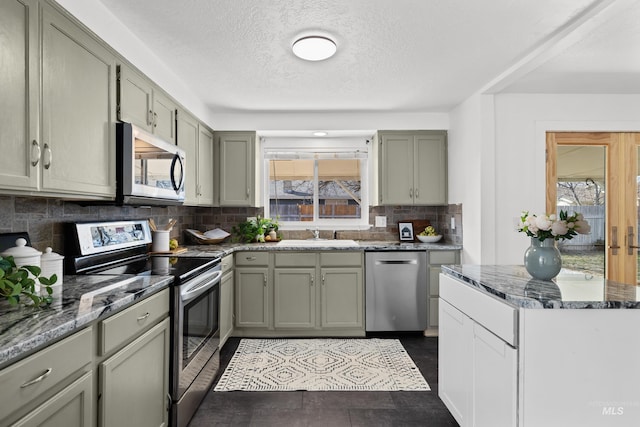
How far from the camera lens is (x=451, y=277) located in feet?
6.85

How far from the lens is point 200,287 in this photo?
7.53ft

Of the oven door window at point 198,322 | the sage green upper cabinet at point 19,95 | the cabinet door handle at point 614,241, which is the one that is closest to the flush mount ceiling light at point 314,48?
the sage green upper cabinet at point 19,95

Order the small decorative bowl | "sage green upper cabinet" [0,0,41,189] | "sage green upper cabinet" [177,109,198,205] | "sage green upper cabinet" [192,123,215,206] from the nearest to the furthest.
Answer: "sage green upper cabinet" [0,0,41,189], "sage green upper cabinet" [177,109,198,205], "sage green upper cabinet" [192,123,215,206], the small decorative bowl

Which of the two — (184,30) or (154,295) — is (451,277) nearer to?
(154,295)

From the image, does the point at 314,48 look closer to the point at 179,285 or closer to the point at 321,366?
the point at 179,285

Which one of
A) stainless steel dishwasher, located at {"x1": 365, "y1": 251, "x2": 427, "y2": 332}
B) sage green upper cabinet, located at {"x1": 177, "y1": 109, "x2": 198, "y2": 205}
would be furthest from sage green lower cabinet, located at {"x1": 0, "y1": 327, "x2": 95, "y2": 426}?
stainless steel dishwasher, located at {"x1": 365, "y1": 251, "x2": 427, "y2": 332}

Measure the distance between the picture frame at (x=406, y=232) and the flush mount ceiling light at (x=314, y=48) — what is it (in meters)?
2.28

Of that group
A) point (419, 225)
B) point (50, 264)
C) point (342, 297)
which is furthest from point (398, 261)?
point (50, 264)

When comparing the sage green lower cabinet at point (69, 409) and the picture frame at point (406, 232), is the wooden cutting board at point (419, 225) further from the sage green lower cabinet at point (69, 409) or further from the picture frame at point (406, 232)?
the sage green lower cabinet at point (69, 409)

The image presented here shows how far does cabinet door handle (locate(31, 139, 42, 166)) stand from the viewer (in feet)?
4.58

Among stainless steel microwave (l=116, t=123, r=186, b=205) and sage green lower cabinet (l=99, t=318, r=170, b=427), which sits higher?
stainless steel microwave (l=116, t=123, r=186, b=205)

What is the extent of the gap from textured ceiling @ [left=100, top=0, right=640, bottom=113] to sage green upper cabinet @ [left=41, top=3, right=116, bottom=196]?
1.24 ft

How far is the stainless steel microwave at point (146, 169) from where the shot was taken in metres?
2.00

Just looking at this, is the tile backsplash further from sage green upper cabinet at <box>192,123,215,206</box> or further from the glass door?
the glass door
